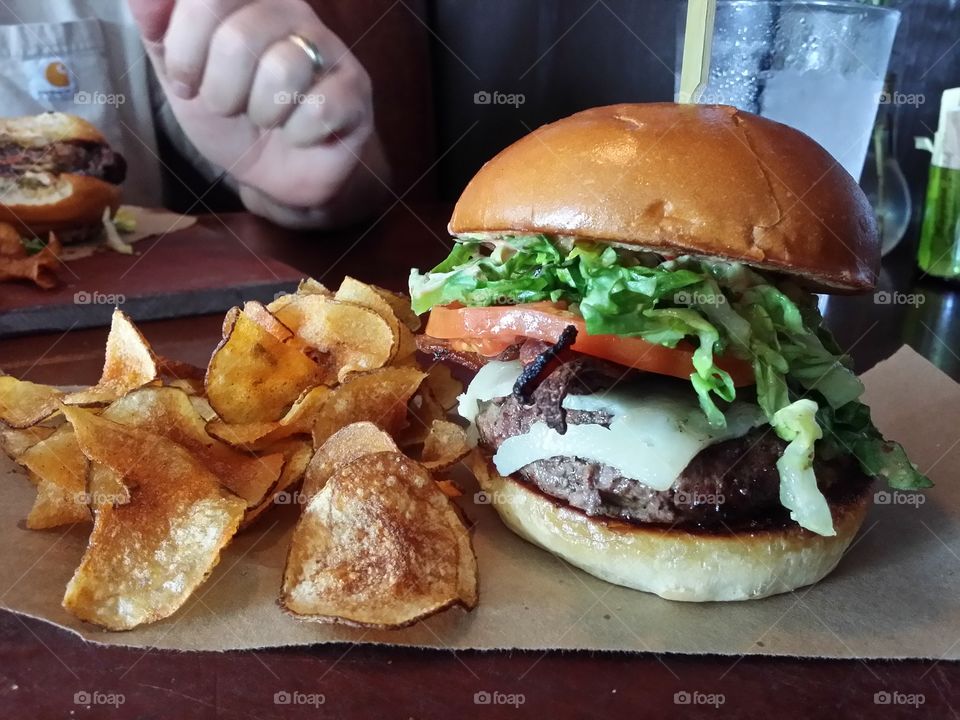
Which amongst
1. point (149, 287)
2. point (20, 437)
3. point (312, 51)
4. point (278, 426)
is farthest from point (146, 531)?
point (312, 51)

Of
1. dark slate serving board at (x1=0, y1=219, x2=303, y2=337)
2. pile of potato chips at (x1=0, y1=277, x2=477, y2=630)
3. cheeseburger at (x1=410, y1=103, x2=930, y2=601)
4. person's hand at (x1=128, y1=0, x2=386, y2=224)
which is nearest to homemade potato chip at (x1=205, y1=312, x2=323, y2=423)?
pile of potato chips at (x1=0, y1=277, x2=477, y2=630)

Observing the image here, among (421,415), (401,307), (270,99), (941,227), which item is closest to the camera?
(421,415)

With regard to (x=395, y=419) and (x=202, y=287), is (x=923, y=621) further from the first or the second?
(x=202, y=287)

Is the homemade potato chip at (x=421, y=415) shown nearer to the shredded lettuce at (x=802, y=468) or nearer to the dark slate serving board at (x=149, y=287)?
the shredded lettuce at (x=802, y=468)

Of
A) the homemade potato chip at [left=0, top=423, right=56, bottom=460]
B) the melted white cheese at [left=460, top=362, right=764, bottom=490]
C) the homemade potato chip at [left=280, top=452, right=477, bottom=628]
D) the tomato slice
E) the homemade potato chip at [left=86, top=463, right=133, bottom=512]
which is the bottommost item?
the homemade potato chip at [left=0, top=423, right=56, bottom=460]

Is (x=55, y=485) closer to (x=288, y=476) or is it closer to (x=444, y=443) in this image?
(x=288, y=476)

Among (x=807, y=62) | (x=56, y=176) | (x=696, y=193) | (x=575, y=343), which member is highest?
(x=696, y=193)

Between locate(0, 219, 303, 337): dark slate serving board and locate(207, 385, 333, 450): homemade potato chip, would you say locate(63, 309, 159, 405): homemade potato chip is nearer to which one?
locate(207, 385, 333, 450): homemade potato chip
